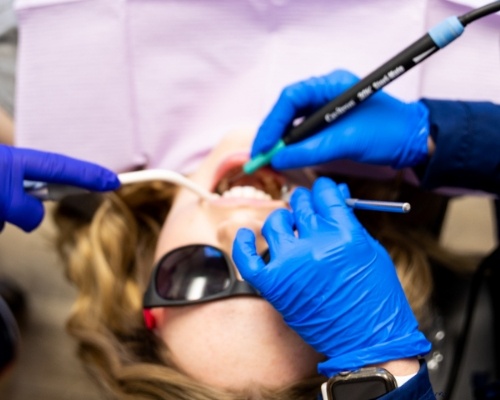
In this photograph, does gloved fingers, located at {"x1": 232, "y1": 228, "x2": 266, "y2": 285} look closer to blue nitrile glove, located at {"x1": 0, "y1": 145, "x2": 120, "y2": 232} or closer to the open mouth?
the open mouth

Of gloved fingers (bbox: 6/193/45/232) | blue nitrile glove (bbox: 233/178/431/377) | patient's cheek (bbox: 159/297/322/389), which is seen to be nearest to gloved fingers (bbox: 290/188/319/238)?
blue nitrile glove (bbox: 233/178/431/377)

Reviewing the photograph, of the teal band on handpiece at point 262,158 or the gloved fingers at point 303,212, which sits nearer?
the gloved fingers at point 303,212

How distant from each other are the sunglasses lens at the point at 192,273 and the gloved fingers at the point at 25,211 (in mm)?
229

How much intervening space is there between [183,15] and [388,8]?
0.39 metres

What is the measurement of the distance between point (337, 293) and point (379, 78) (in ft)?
1.15

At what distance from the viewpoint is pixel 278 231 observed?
0.94m

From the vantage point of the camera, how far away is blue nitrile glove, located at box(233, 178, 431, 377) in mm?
888

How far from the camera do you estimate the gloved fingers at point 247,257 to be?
90 centimetres

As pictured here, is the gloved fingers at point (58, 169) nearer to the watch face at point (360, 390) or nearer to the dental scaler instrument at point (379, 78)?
the dental scaler instrument at point (379, 78)

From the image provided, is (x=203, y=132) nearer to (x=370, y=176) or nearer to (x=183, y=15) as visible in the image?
(x=183, y=15)

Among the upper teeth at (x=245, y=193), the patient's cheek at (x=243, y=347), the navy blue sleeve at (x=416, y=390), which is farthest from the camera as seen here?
the upper teeth at (x=245, y=193)

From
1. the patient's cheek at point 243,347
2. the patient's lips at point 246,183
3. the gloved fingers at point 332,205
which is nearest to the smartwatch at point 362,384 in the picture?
the patient's cheek at point 243,347

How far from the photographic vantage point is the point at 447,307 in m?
1.29

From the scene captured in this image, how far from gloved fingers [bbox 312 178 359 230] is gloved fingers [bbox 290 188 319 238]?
1cm
